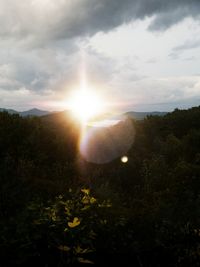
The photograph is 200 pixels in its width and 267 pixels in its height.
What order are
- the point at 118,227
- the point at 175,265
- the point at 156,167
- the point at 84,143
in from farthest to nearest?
1. the point at 84,143
2. the point at 156,167
3. the point at 118,227
4. the point at 175,265

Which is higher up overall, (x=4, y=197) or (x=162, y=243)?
(x=4, y=197)

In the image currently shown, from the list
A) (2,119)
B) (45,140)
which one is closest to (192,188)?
(45,140)

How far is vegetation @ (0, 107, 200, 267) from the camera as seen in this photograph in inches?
248

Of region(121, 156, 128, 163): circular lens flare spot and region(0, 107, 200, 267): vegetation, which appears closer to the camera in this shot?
region(0, 107, 200, 267): vegetation

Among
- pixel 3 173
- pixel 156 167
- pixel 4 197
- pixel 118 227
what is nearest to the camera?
pixel 118 227

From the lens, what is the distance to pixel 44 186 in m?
10.5

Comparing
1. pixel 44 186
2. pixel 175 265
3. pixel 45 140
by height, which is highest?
pixel 45 140

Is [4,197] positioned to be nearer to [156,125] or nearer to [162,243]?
[162,243]

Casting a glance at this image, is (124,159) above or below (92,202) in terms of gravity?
below

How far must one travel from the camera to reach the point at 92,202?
6645 millimetres

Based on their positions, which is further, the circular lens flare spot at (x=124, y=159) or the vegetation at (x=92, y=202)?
the circular lens flare spot at (x=124, y=159)

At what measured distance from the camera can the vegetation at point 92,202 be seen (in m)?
6.29

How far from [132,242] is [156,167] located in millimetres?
5801

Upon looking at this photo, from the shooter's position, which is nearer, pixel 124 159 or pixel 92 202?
pixel 92 202
